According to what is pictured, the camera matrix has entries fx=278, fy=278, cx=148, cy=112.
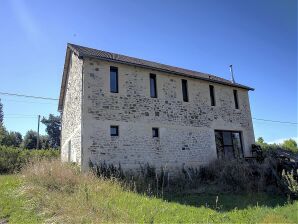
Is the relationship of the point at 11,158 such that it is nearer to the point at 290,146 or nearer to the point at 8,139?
the point at 290,146

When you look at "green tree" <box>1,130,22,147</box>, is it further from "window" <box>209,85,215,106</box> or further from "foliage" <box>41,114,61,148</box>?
"window" <box>209,85,215,106</box>

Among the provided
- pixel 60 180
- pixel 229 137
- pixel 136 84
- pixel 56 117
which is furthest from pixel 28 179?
pixel 56 117

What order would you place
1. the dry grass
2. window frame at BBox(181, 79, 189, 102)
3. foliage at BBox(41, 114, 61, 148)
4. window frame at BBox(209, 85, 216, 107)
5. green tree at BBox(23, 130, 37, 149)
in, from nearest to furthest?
the dry grass
window frame at BBox(181, 79, 189, 102)
window frame at BBox(209, 85, 216, 107)
green tree at BBox(23, 130, 37, 149)
foliage at BBox(41, 114, 61, 148)

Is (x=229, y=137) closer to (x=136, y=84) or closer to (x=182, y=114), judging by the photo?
(x=182, y=114)

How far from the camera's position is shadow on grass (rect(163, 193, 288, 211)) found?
9084 mm

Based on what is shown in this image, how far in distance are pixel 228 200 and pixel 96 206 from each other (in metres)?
5.35

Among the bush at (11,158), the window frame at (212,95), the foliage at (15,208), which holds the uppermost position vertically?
the window frame at (212,95)

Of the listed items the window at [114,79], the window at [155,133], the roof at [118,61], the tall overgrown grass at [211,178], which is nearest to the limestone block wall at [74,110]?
the roof at [118,61]

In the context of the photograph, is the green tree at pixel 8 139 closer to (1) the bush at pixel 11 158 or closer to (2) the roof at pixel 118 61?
(1) the bush at pixel 11 158

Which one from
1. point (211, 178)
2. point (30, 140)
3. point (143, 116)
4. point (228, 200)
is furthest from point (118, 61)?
point (30, 140)

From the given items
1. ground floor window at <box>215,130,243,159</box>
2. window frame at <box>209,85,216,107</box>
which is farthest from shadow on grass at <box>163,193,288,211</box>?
window frame at <box>209,85,216,107</box>

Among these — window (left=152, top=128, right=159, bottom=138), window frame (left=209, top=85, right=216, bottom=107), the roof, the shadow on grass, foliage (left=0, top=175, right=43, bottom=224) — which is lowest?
the shadow on grass

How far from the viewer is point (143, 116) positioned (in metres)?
15.0

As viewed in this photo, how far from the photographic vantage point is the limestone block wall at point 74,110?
557 inches
